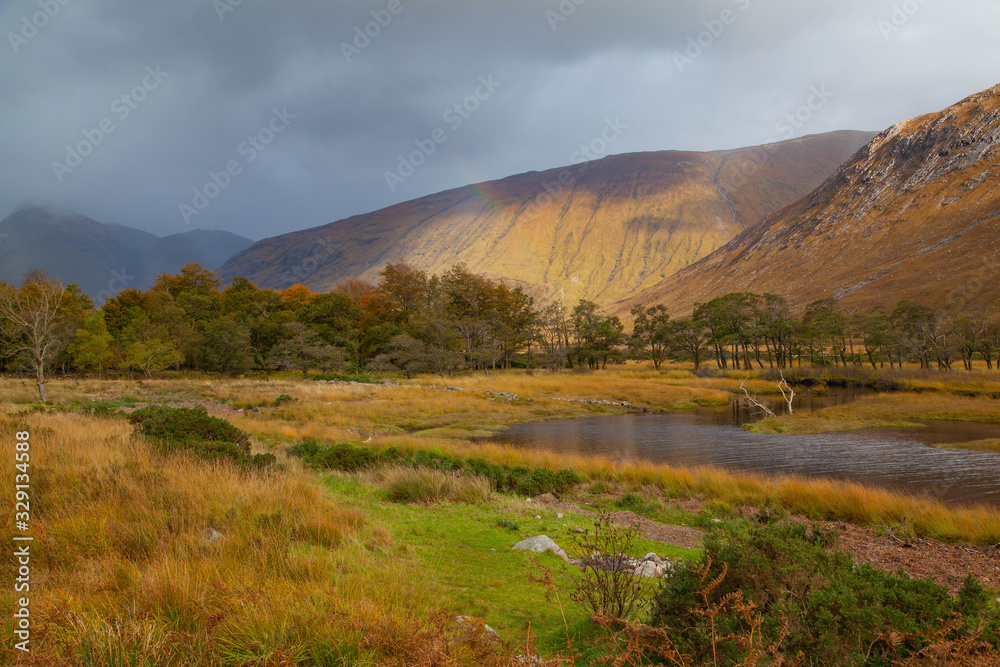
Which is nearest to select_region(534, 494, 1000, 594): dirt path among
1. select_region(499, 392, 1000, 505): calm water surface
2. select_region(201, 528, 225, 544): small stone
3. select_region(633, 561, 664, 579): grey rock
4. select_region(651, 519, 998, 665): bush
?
select_region(633, 561, 664, 579): grey rock

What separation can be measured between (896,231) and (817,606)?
17691 centimetres

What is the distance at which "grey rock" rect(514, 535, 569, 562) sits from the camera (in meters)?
6.67

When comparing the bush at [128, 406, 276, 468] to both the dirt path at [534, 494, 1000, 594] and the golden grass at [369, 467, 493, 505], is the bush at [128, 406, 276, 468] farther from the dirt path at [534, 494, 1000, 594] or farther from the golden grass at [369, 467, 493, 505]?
the dirt path at [534, 494, 1000, 594]

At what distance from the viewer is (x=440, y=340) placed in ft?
201

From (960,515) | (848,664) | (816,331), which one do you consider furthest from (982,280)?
(848,664)

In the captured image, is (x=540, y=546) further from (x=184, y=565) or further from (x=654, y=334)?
(x=654, y=334)

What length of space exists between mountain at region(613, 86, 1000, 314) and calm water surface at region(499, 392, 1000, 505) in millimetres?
90845

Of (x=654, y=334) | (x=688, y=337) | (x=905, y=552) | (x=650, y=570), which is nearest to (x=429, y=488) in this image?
(x=650, y=570)

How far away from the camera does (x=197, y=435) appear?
404 inches

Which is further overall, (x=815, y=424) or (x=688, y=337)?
(x=688, y=337)

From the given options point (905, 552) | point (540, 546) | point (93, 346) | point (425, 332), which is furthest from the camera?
point (425, 332)

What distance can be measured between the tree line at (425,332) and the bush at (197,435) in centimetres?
4526

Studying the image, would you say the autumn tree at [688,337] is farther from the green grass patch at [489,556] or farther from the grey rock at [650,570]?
the grey rock at [650,570]

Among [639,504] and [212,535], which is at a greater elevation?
[212,535]
